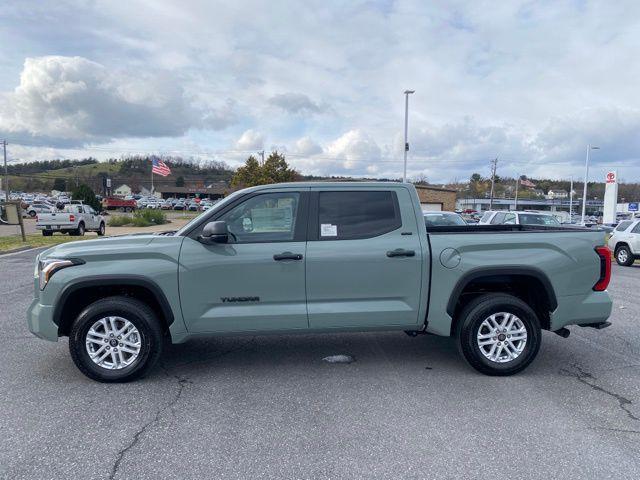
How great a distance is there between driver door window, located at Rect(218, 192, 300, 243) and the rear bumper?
2.74 m

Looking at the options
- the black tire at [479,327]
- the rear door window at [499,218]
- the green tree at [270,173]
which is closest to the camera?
the black tire at [479,327]

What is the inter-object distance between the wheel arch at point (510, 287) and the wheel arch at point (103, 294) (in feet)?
8.96

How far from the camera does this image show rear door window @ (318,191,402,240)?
454 centimetres

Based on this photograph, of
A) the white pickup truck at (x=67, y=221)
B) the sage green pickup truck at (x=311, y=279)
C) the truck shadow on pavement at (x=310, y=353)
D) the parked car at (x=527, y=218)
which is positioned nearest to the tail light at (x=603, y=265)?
the sage green pickup truck at (x=311, y=279)

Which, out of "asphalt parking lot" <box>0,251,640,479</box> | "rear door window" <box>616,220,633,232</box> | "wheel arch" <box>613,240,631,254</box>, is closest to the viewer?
"asphalt parking lot" <box>0,251,640,479</box>

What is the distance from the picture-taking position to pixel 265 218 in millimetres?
4598

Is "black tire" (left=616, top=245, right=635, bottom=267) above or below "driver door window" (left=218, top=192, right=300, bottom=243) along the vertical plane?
below

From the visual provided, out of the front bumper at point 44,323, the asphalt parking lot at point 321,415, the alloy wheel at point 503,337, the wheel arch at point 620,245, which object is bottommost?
the wheel arch at point 620,245

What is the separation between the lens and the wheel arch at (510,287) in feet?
14.9

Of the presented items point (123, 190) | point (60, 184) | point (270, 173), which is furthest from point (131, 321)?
point (123, 190)

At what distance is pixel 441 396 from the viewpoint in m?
4.14

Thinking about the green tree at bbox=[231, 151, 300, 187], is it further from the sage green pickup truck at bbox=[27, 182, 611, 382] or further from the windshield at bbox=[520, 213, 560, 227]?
the sage green pickup truck at bbox=[27, 182, 611, 382]

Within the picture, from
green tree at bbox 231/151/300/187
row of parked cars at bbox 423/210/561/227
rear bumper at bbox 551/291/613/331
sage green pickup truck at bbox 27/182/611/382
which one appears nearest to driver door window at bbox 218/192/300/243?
sage green pickup truck at bbox 27/182/611/382

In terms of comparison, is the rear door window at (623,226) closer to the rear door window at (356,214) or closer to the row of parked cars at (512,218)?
the row of parked cars at (512,218)
